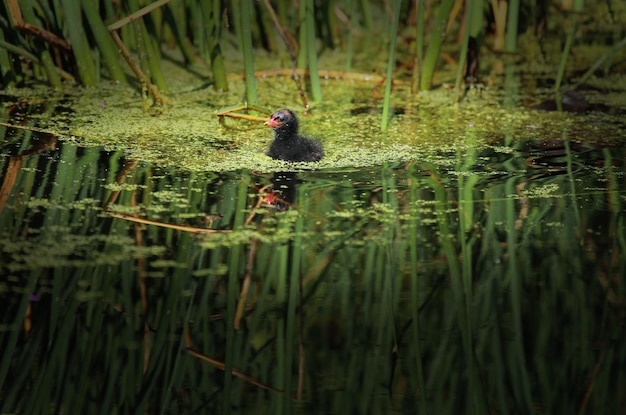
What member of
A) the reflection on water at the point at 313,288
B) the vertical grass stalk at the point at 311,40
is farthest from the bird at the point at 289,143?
the vertical grass stalk at the point at 311,40

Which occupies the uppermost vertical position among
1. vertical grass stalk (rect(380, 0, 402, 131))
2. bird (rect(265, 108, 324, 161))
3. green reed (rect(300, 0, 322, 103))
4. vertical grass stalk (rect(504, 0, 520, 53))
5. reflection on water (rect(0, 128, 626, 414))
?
vertical grass stalk (rect(504, 0, 520, 53))

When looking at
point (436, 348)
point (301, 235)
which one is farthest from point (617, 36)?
point (436, 348)

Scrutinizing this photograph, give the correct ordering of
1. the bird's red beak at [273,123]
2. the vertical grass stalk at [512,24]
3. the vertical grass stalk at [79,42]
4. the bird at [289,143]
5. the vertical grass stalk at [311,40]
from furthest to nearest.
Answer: the vertical grass stalk at [512,24] < the vertical grass stalk at [79,42] < the vertical grass stalk at [311,40] < the bird's red beak at [273,123] < the bird at [289,143]

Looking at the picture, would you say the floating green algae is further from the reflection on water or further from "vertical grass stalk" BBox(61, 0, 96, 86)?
the reflection on water

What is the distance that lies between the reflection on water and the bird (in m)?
0.11

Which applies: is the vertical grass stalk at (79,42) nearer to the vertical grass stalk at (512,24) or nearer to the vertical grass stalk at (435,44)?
the vertical grass stalk at (435,44)

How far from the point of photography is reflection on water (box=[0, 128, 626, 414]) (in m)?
1.78

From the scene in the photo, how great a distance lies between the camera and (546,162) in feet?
11.0

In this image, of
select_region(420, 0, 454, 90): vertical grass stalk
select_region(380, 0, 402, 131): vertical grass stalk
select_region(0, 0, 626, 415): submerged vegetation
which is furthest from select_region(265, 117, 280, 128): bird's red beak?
select_region(420, 0, 454, 90): vertical grass stalk

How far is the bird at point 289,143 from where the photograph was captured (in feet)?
10.8

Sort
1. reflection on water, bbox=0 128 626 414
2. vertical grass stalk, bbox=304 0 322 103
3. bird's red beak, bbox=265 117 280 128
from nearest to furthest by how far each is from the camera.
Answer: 1. reflection on water, bbox=0 128 626 414
2. bird's red beak, bbox=265 117 280 128
3. vertical grass stalk, bbox=304 0 322 103

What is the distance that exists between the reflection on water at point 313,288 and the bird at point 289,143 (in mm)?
111

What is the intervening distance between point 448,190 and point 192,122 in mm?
1205

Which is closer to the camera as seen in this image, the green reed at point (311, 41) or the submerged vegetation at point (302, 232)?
the submerged vegetation at point (302, 232)
